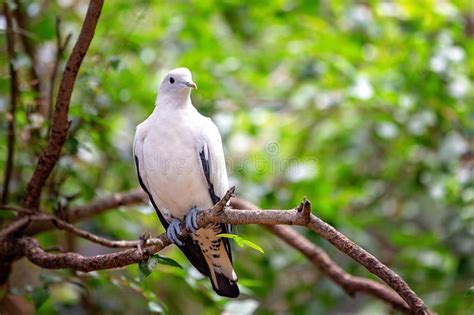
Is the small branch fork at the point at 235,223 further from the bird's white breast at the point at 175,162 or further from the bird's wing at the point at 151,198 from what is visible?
the bird's wing at the point at 151,198

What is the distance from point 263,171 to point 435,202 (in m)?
1.52

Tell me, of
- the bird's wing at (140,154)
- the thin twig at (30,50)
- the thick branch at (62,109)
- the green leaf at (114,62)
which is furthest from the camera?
the thin twig at (30,50)

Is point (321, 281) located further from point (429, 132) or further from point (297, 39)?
point (297, 39)

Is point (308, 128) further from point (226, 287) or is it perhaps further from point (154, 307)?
point (154, 307)

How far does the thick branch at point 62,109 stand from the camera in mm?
3137

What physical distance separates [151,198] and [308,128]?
8.83 ft

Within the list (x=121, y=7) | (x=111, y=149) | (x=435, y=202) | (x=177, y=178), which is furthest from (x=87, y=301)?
(x=435, y=202)

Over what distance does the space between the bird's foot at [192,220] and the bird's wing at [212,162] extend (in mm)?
175

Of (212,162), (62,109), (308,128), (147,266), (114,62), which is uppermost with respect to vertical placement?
(308,128)

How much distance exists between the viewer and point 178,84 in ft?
13.1

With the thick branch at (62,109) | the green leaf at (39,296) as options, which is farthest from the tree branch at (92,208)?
the green leaf at (39,296)

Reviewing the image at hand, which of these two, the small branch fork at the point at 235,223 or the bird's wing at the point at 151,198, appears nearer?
the small branch fork at the point at 235,223

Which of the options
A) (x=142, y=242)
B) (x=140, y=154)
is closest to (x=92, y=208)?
(x=140, y=154)

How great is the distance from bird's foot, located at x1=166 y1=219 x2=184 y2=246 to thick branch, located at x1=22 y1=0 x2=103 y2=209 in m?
0.75
